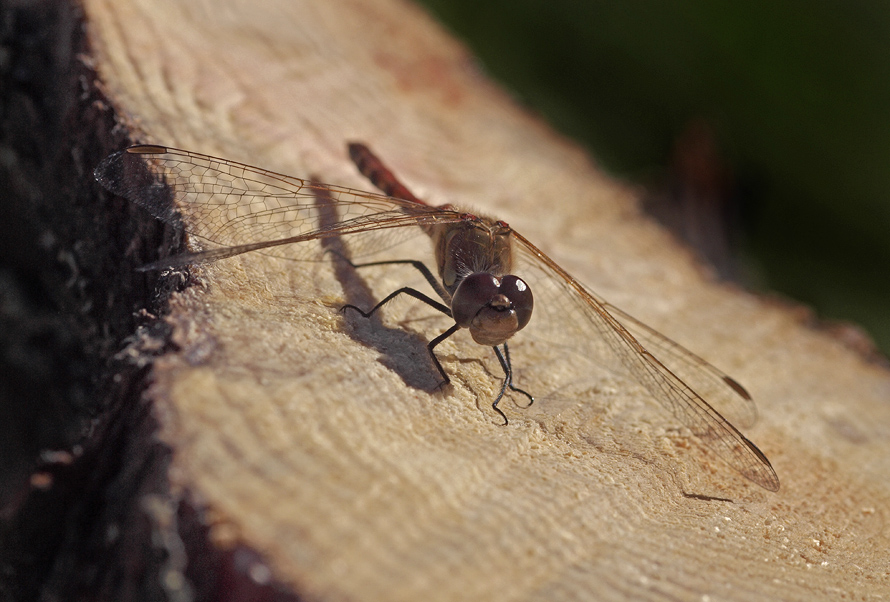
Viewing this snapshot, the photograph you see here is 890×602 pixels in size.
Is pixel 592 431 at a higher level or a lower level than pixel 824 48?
lower

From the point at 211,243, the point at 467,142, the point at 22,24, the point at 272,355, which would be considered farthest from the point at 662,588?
the point at 22,24

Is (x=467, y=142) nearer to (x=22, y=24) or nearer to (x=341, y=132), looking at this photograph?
(x=341, y=132)

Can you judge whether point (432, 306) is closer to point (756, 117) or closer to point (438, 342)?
point (438, 342)

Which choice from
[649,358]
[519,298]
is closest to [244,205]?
[519,298]

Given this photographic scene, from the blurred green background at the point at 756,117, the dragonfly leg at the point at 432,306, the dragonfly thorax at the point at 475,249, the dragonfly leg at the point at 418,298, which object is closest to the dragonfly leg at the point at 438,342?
the dragonfly leg at the point at 432,306

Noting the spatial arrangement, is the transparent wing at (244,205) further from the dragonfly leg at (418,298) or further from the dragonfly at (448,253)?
the dragonfly leg at (418,298)

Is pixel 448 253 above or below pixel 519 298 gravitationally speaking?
below

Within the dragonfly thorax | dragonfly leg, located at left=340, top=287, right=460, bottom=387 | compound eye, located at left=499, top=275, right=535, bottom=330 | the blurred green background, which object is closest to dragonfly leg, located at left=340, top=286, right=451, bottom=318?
dragonfly leg, located at left=340, top=287, right=460, bottom=387
